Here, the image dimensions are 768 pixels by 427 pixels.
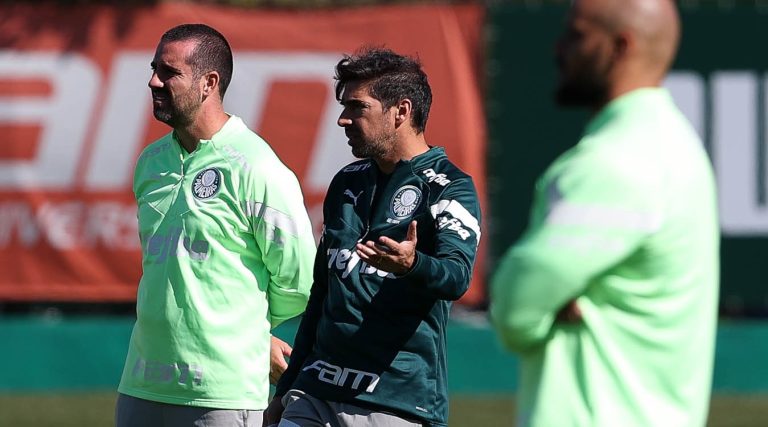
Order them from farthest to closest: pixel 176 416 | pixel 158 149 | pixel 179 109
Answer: pixel 158 149, pixel 179 109, pixel 176 416

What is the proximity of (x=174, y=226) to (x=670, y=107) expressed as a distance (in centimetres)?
262

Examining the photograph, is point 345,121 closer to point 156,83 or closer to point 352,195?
point 352,195

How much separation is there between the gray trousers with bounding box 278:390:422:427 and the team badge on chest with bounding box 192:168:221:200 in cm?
81

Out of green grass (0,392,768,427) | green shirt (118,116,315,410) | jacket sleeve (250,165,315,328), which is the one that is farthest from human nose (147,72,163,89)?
green grass (0,392,768,427)

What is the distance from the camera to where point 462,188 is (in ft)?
16.6

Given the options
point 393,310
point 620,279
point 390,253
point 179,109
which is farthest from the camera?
point 179,109

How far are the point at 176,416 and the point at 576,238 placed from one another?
2.70 meters

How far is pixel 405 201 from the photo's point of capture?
5094mm

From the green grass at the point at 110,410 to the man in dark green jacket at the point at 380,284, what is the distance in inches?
261

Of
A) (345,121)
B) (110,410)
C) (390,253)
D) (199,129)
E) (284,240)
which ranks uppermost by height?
(345,121)

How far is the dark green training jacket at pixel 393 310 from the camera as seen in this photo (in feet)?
16.4

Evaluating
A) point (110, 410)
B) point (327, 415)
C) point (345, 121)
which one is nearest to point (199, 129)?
point (345, 121)

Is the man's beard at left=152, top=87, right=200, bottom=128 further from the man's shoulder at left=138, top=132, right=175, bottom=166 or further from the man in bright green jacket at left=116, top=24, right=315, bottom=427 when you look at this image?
the man's shoulder at left=138, top=132, right=175, bottom=166

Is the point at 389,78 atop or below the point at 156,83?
atop
